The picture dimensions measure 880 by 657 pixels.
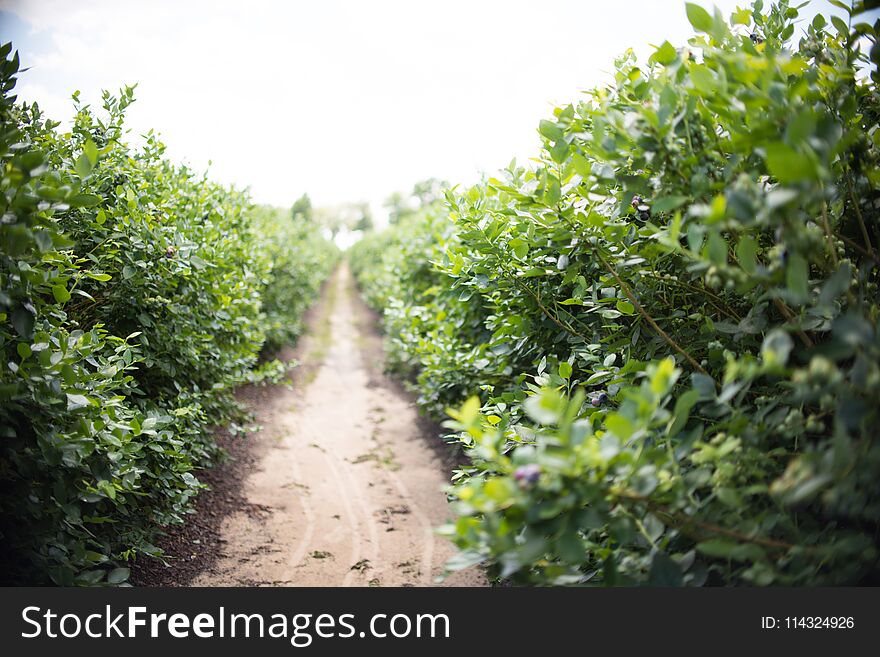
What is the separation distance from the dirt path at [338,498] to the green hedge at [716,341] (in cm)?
173

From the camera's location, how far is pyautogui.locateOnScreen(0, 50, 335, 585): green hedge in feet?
5.90

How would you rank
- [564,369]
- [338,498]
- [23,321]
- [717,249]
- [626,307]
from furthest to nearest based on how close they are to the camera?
[338,498] → [564,369] → [626,307] → [23,321] → [717,249]

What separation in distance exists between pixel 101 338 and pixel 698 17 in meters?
2.87

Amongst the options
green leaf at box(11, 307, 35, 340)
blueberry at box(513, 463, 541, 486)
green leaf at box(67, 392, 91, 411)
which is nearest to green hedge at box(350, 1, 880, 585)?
blueberry at box(513, 463, 541, 486)

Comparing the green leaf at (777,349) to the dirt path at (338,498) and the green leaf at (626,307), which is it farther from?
the dirt path at (338,498)

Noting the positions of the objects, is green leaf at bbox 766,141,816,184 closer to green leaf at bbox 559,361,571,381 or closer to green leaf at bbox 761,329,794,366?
green leaf at bbox 761,329,794,366

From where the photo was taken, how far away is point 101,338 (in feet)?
8.63

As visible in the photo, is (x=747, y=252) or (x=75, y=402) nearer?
(x=747, y=252)

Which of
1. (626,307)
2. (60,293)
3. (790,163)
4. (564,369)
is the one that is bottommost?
(790,163)

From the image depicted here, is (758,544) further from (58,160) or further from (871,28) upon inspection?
(58,160)

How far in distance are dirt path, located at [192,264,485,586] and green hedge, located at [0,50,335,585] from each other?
0.61 meters

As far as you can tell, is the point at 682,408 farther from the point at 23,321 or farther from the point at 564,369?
the point at 23,321

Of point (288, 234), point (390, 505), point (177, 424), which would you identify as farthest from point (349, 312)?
point (177, 424)

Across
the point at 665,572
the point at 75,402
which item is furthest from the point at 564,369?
the point at 75,402
